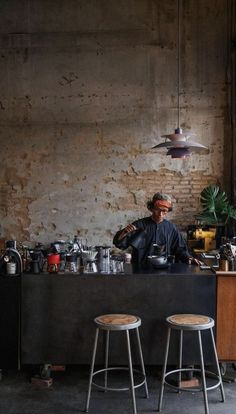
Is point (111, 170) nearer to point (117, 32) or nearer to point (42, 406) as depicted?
point (117, 32)

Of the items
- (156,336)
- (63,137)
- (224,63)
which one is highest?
(224,63)

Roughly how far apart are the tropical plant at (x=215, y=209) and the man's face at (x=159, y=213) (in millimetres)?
2031

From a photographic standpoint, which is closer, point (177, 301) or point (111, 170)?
point (177, 301)

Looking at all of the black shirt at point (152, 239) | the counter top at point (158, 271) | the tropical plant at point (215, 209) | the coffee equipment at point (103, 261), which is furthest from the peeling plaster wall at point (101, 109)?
the coffee equipment at point (103, 261)

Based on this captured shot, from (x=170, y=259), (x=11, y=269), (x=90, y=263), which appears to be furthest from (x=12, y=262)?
(x=170, y=259)

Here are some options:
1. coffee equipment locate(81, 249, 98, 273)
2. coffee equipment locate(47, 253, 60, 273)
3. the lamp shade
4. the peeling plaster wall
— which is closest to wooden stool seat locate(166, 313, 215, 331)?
coffee equipment locate(81, 249, 98, 273)

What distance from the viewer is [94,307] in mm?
3801

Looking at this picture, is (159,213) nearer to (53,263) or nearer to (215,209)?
(53,263)

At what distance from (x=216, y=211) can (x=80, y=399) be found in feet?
12.3

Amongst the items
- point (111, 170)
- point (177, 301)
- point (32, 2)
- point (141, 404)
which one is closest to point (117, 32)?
point (32, 2)

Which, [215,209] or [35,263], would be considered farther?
[215,209]

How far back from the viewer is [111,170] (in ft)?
24.2

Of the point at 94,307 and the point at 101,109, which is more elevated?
the point at 101,109

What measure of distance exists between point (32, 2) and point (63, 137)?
7.21 ft
